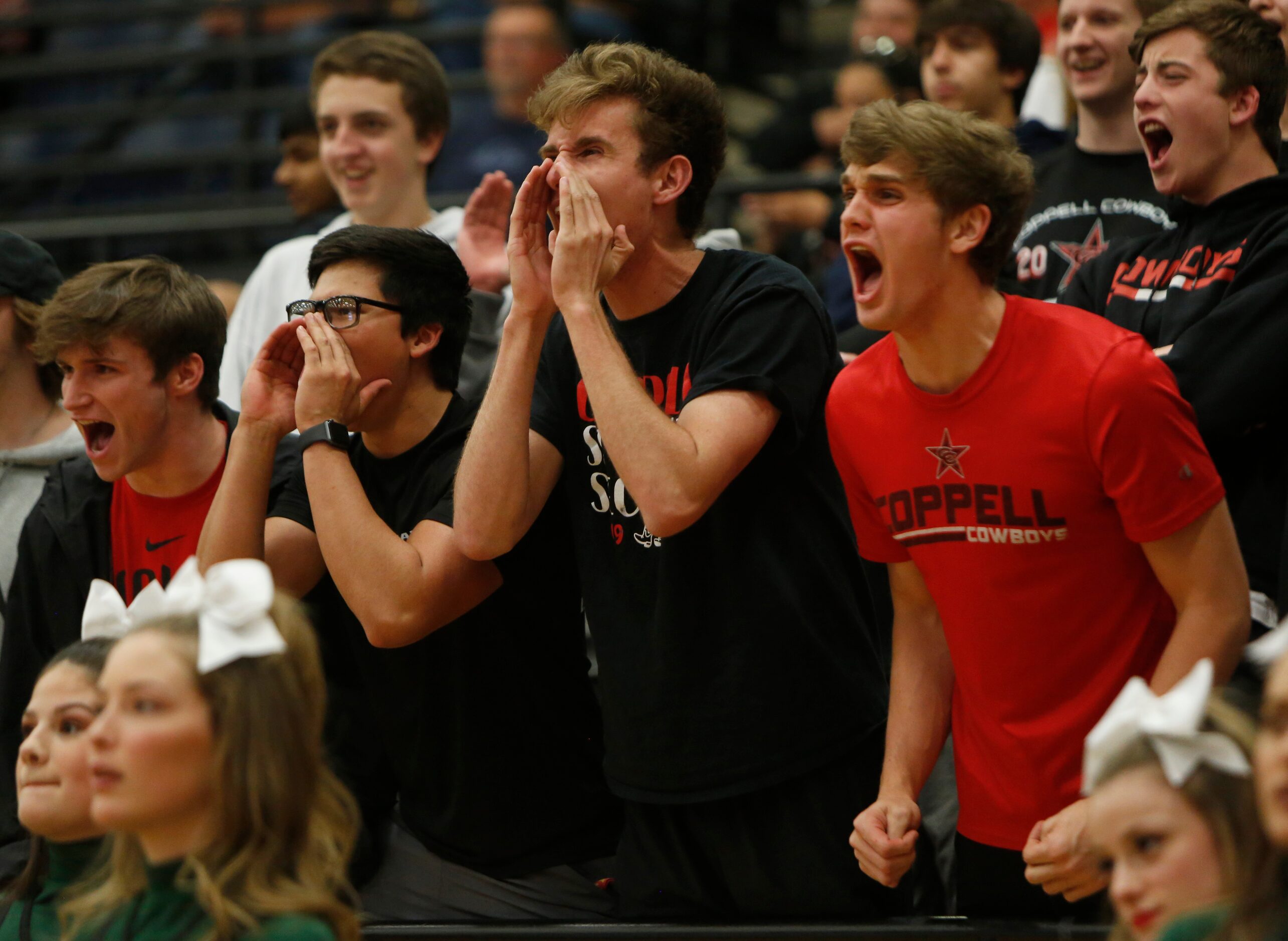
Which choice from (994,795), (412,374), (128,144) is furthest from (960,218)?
(128,144)

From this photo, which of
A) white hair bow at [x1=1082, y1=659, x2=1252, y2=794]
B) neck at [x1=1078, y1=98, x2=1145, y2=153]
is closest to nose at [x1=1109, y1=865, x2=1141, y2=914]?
white hair bow at [x1=1082, y1=659, x2=1252, y2=794]

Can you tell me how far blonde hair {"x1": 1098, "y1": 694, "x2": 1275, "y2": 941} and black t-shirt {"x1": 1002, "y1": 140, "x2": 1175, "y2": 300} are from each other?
6.40ft

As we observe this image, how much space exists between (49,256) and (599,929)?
234 cm

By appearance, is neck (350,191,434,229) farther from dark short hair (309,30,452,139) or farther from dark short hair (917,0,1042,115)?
dark short hair (917,0,1042,115)

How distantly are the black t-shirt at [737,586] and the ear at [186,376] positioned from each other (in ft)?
3.30

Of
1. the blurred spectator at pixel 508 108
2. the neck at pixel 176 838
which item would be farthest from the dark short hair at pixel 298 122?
the neck at pixel 176 838

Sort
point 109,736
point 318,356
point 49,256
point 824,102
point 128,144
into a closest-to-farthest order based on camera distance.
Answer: point 109,736, point 318,356, point 49,256, point 824,102, point 128,144

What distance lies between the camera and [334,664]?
128 inches

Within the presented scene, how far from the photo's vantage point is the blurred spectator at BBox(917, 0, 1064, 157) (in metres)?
4.49

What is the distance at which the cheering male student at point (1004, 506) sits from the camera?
2389 millimetres

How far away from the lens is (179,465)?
10.9 feet

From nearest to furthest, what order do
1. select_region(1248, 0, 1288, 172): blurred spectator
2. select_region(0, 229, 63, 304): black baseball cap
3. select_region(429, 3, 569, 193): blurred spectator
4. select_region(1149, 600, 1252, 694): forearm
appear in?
select_region(1149, 600, 1252, 694): forearm
select_region(1248, 0, 1288, 172): blurred spectator
select_region(0, 229, 63, 304): black baseball cap
select_region(429, 3, 569, 193): blurred spectator

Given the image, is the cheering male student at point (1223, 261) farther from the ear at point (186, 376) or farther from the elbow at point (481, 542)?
the ear at point (186, 376)

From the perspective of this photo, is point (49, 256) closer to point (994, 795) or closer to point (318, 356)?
point (318, 356)
